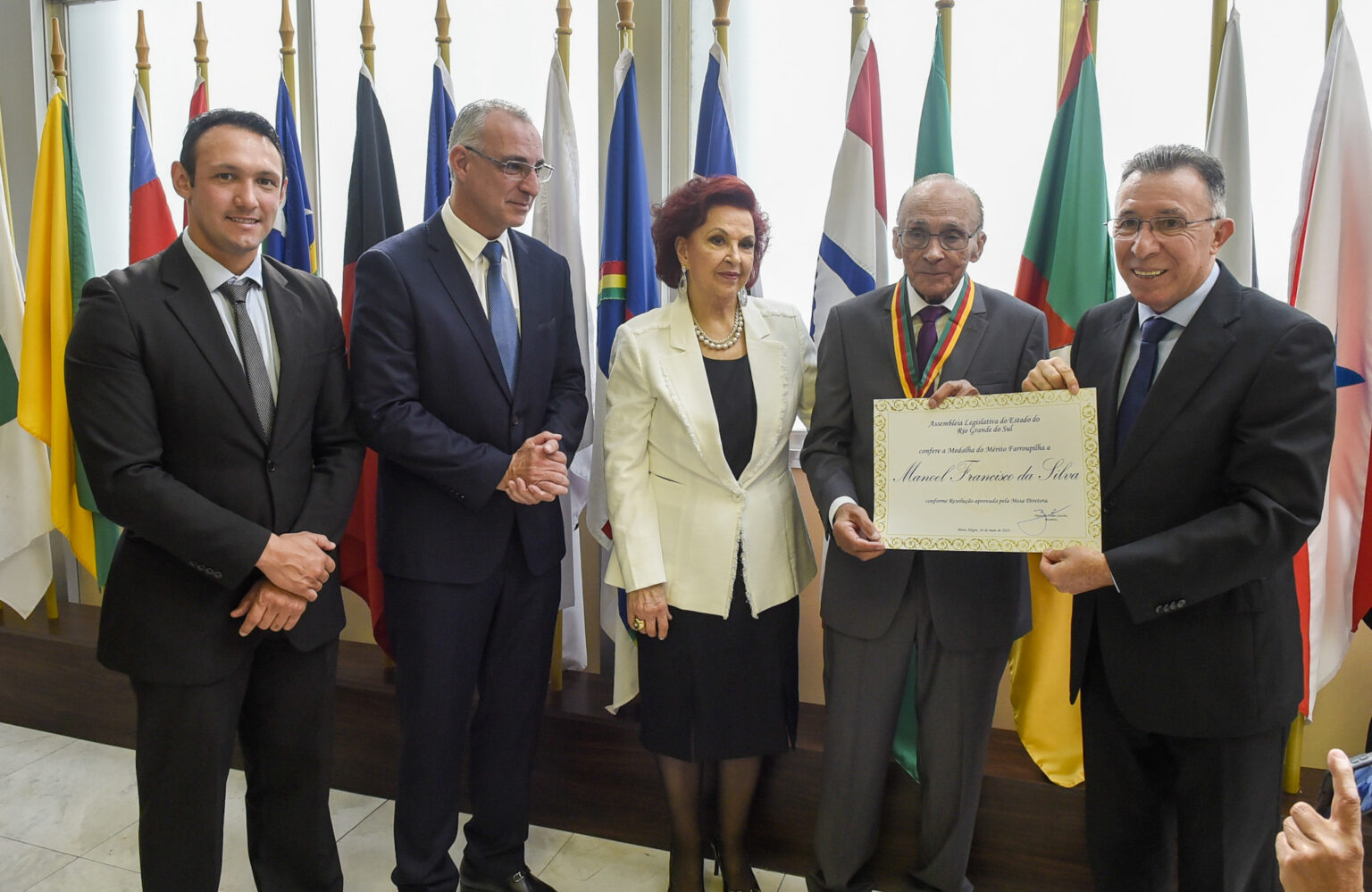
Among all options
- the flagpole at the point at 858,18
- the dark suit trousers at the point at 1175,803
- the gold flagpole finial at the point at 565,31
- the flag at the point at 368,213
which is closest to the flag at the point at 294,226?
the flag at the point at 368,213

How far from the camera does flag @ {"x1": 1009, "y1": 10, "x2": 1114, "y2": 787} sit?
249cm

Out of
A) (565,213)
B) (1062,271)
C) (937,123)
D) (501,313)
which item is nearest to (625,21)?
(565,213)

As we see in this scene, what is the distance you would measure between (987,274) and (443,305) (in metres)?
1.79

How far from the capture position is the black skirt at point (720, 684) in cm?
213

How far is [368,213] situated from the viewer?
300 cm

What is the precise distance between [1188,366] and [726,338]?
99cm

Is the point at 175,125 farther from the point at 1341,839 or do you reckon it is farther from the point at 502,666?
the point at 1341,839

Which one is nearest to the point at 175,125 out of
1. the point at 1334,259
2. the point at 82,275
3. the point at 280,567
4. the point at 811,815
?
the point at 82,275

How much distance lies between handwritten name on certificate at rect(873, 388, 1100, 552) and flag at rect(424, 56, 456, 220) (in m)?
1.80

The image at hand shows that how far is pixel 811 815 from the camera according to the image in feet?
8.21

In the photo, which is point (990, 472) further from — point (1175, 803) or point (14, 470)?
point (14, 470)

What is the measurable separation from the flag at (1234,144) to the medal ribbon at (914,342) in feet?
2.81

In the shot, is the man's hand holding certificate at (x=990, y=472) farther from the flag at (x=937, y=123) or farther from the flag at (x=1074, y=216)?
the flag at (x=937, y=123)

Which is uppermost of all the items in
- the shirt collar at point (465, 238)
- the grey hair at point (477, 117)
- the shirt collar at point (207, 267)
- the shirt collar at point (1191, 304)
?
the grey hair at point (477, 117)
